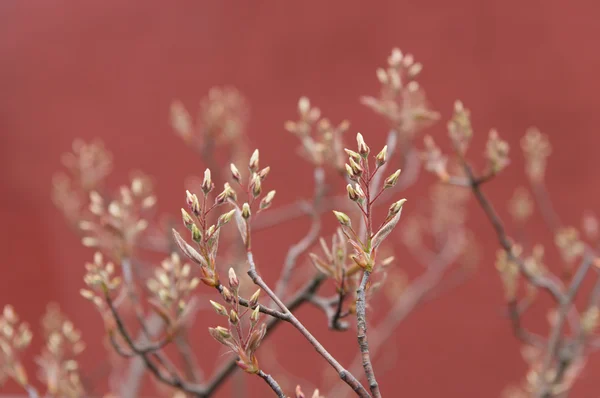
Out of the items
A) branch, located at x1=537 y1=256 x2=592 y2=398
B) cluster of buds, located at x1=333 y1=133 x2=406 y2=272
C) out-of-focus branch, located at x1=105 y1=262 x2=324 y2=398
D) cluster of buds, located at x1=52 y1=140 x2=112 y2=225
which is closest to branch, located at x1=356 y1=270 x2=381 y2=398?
cluster of buds, located at x1=333 y1=133 x2=406 y2=272

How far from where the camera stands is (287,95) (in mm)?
1544

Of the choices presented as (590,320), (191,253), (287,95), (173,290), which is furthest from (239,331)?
(287,95)

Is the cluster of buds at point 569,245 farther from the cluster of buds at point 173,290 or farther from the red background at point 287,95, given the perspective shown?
the red background at point 287,95

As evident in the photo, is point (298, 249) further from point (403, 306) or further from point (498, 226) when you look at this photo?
point (403, 306)

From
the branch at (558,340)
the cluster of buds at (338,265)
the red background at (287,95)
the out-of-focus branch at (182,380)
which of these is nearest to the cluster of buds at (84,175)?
the out-of-focus branch at (182,380)

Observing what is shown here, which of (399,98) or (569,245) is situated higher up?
(399,98)

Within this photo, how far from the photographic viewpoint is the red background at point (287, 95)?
1343 millimetres

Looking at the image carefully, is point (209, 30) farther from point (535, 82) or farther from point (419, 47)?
point (535, 82)

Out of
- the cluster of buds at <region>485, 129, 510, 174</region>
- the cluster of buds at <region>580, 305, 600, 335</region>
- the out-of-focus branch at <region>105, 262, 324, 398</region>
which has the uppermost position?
the cluster of buds at <region>485, 129, 510, 174</region>

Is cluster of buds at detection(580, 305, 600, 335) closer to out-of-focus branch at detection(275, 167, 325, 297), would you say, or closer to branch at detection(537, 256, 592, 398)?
branch at detection(537, 256, 592, 398)

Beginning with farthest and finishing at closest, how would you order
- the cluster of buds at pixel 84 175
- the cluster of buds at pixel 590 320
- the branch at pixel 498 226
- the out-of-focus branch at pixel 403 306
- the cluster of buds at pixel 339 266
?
the out-of-focus branch at pixel 403 306
the cluster of buds at pixel 84 175
the cluster of buds at pixel 590 320
the branch at pixel 498 226
the cluster of buds at pixel 339 266

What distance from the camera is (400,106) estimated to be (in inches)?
20.8

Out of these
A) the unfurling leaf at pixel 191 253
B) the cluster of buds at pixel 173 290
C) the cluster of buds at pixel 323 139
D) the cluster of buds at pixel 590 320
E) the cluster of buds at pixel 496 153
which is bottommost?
the cluster of buds at pixel 590 320

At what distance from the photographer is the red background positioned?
1343mm
